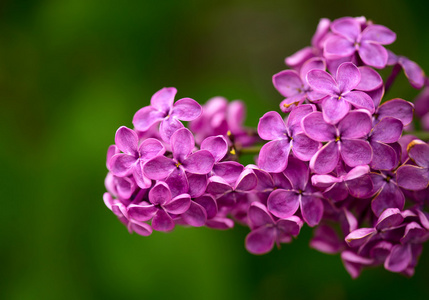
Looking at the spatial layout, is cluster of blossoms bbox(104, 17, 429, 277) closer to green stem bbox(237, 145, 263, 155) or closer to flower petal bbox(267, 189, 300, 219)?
flower petal bbox(267, 189, 300, 219)

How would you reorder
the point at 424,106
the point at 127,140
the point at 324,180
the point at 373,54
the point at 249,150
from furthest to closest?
the point at 424,106
the point at 249,150
the point at 373,54
the point at 127,140
the point at 324,180

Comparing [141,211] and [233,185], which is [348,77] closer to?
[233,185]

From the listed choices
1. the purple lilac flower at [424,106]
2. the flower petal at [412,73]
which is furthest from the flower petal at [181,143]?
the purple lilac flower at [424,106]

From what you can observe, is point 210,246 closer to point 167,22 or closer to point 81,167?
point 81,167

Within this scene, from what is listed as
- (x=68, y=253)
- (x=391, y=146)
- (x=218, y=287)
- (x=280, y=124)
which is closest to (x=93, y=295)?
(x=68, y=253)

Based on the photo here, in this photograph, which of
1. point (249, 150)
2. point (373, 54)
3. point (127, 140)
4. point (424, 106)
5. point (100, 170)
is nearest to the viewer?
point (127, 140)

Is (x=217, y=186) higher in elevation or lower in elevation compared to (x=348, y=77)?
lower

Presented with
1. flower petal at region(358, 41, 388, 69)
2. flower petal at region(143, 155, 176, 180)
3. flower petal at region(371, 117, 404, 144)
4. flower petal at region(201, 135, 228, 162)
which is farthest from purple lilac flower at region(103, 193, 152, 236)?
flower petal at region(358, 41, 388, 69)

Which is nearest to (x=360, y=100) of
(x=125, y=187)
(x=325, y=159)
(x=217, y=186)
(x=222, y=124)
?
(x=325, y=159)

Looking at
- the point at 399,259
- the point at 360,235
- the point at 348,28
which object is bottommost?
the point at 399,259
